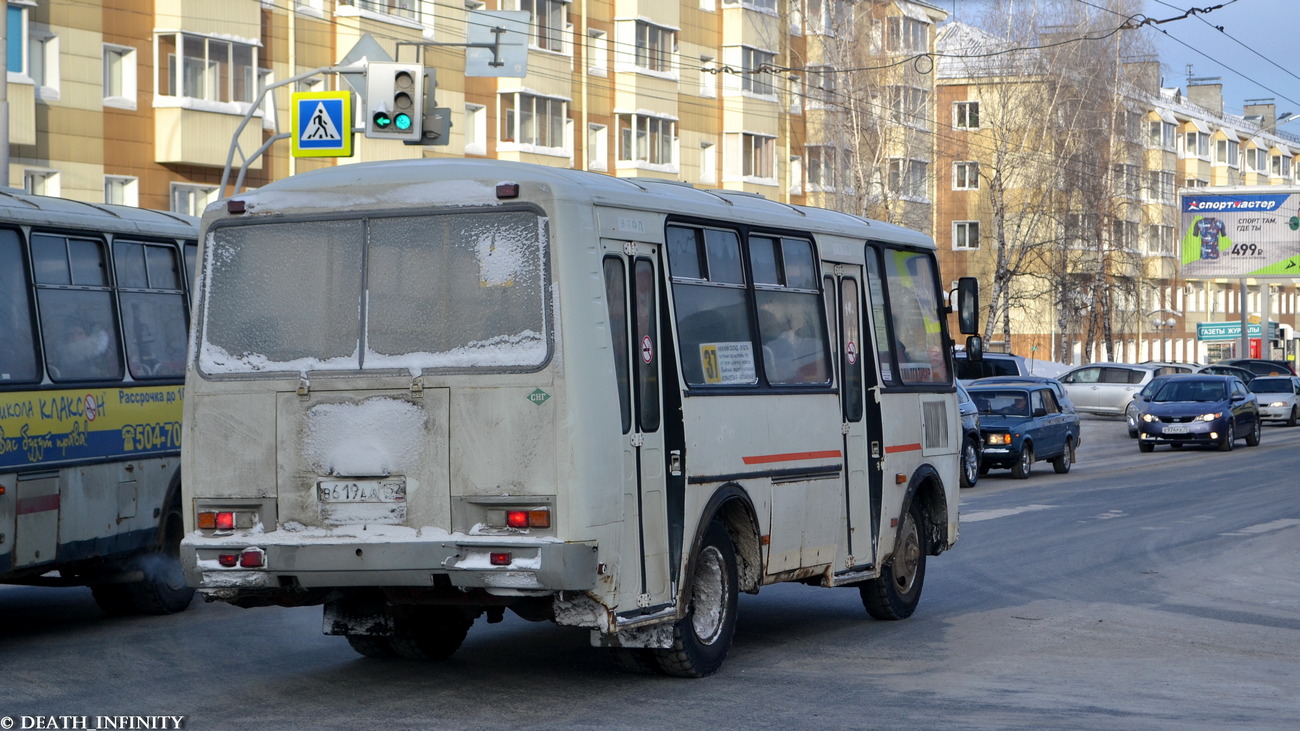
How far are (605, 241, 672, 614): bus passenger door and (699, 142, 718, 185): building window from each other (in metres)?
47.4

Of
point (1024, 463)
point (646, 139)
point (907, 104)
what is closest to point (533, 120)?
point (646, 139)

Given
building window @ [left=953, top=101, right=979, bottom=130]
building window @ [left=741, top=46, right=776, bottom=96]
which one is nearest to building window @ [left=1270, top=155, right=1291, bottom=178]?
building window @ [left=953, top=101, right=979, bottom=130]

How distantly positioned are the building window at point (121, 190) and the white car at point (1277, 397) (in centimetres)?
3162

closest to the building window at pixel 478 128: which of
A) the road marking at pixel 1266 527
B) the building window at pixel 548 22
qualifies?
the building window at pixel 548 22

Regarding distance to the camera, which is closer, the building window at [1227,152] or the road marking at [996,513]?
the road marking at [996,513]

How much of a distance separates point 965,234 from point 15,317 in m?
68.1

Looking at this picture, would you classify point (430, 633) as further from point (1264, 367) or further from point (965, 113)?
point (965, 113)

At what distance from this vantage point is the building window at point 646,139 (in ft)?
173

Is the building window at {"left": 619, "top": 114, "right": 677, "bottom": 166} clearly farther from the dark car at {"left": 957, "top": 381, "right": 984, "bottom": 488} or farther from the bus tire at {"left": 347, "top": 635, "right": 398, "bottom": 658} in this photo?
the bus tire at {"left": 347, "top": 635, "right": 398, "bottom": 658}

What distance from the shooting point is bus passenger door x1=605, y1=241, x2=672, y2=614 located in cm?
859

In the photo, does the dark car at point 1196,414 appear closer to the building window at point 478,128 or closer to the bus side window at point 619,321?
the building window at point 478,128

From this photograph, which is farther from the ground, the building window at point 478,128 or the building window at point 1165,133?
the building window at point 1165,133

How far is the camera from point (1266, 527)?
1977cm

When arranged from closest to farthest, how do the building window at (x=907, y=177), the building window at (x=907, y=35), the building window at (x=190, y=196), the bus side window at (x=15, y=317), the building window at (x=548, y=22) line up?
the bus side window at (x=15, y=317)
the building window at (x=190, y=196)
the building window at (x=548, y=22)
the building window at (x=907, y=177)
the building window at (x=907, y=35)
